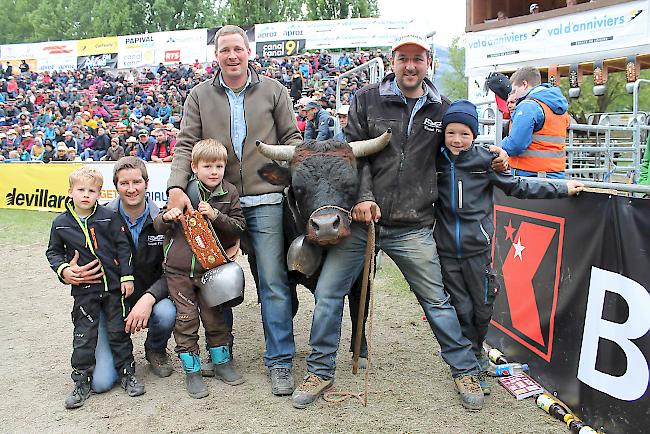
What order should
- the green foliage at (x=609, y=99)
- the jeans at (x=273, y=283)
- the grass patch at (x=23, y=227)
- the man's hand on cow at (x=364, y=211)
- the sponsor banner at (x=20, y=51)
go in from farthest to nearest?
the sponsor banner at (x=20, y=51), the green foliage at (x=609, y=99), the grass patch at (x=23, y=227), the jeans at (x=273, y=283), the man's hand on cow at (x=364, y=211)

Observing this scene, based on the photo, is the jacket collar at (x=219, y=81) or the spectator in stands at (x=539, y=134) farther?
the spectator in stands at (x=539, y=134)

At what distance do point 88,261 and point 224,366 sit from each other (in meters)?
1.25

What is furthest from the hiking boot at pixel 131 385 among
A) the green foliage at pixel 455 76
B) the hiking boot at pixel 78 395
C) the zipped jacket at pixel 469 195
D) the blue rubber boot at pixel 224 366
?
the green foliage at pixel 455 76

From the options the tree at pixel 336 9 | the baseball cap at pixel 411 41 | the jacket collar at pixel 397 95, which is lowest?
the jacket collar at pixel 397 95

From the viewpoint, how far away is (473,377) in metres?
3.84

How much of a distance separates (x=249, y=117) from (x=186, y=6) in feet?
186

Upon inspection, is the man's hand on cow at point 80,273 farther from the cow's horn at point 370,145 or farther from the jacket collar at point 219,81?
the cow's horn at point 370,145

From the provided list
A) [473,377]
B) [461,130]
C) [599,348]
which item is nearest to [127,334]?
[473,377]

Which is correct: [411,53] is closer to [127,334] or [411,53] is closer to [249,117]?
[249,117]

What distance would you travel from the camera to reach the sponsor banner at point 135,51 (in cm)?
3503

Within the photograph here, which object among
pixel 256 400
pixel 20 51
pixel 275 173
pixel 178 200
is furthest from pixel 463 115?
pixel 20 51

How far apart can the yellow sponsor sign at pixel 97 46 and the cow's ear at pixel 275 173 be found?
1425 inches

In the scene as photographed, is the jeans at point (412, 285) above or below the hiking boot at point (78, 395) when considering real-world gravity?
above

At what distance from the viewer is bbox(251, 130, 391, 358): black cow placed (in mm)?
3459
